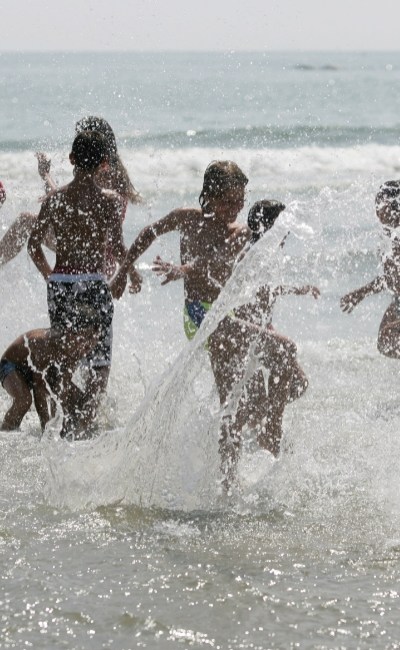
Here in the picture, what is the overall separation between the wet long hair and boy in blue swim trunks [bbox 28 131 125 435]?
0.31 metres

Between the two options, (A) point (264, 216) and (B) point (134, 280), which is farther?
(B) point (134, 280)

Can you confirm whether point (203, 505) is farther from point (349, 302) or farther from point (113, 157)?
point (113, 157)

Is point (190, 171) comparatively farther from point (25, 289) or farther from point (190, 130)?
point (25, 289)

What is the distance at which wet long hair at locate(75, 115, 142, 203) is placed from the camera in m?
6.83

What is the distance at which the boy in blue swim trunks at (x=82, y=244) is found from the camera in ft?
20.9

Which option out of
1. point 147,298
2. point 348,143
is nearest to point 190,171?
point 348,143

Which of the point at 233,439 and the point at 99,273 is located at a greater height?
the point at 99,273

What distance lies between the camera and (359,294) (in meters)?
7.21

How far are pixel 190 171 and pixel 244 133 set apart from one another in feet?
16.5

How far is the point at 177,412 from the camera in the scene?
18.0 feet

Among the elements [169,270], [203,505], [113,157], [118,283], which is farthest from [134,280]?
[203,505]

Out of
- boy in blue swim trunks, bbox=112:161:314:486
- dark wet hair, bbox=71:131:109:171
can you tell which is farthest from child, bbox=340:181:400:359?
dark wet hair, bbox=71:131:109:171

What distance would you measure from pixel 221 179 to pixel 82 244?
97cm

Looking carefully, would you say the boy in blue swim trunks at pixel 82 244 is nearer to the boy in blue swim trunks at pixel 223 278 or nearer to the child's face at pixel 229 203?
the boy in blue swim trunks at pixel 223 278
